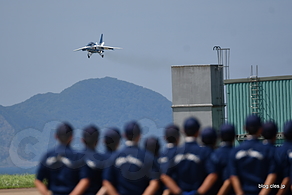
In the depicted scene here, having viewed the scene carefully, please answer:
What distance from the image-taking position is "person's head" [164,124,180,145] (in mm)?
11410

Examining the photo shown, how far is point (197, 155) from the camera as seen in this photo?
36.5 feet

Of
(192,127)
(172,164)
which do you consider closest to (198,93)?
(172,164)

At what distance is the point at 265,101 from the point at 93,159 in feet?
98.8

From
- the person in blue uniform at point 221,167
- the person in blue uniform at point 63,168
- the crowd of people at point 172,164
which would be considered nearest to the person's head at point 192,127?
the crowd of people at point 172,164

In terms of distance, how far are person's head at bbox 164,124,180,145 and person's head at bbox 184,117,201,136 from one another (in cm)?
43

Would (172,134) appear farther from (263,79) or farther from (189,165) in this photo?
(263,79)

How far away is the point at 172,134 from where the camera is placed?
11430 millimetres

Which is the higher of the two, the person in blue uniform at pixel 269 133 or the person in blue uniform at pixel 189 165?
the person in blue uniform at pixel 269 133

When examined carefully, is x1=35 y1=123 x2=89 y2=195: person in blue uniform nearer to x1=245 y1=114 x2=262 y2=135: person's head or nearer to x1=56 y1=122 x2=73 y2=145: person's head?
x1=56 y1=122 x2=73 y2=145: person's head

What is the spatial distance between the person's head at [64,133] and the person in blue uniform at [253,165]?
259cm

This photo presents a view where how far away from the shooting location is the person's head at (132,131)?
10.0 m

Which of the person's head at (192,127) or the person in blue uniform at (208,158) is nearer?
the person's head at (192,127)

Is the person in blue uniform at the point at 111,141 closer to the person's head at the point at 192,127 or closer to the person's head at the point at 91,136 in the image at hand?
the person's head at the point at 91,136

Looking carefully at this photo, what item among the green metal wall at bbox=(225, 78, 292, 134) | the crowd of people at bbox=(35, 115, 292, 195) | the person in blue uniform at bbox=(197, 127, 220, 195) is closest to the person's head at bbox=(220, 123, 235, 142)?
the crowd of people at bbox=(35, 115, 292, 195)
